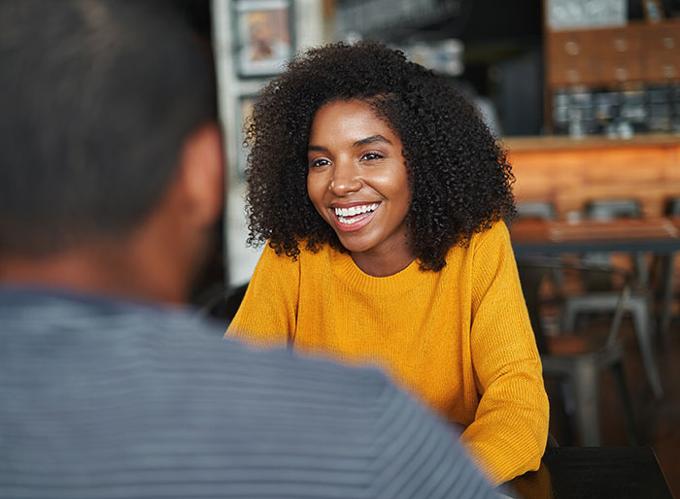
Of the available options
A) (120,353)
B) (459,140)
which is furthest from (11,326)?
(459,140)

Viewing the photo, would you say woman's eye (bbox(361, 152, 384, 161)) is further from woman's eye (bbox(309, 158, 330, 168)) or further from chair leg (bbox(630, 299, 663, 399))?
chair leg (bbox(630, 299, 663, 399))

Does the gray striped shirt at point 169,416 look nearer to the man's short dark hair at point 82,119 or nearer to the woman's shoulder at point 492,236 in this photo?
the man's short dark hair at point 82,119

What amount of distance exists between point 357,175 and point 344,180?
0.08ft

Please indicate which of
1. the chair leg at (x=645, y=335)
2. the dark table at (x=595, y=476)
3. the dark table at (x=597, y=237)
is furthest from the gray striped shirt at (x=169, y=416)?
the chair leg at (x=645, y=335)

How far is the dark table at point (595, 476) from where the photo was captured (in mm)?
1230

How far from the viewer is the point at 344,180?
169 centimetres

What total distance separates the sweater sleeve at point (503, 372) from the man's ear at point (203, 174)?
2.33ft

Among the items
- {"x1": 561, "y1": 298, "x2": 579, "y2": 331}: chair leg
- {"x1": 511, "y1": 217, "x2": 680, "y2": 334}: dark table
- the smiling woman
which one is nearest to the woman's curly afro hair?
the smiling woman

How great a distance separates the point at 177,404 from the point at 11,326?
120 millimetres

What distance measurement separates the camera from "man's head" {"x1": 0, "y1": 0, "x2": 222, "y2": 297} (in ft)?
2.05

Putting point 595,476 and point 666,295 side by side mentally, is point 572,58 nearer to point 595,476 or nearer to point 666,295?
point 666,295

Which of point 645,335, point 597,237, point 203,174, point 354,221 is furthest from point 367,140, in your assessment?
point 645,335

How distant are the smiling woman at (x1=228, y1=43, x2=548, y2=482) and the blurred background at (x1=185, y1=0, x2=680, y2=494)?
1.08 ft

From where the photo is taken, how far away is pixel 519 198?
583 centimetres
